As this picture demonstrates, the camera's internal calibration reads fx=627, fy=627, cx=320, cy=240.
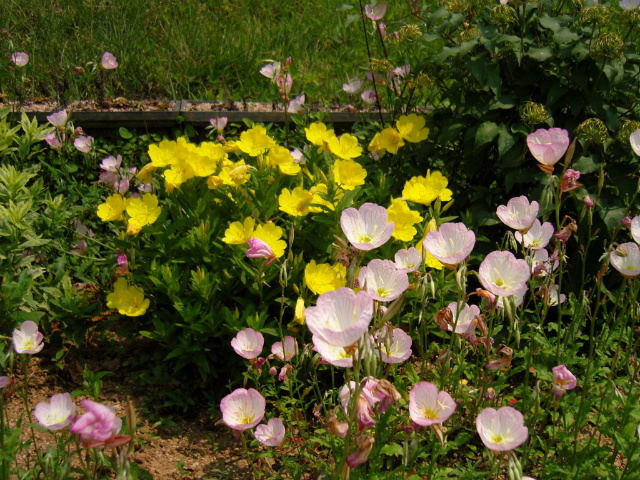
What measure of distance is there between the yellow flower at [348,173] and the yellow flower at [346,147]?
0.21m

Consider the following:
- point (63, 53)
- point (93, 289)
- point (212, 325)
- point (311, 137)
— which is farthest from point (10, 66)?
point (212, 325)

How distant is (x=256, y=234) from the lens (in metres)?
2.25

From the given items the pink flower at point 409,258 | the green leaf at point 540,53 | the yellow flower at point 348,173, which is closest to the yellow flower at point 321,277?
the pink flower at point 409,258

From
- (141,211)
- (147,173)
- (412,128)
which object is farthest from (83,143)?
(412,128)

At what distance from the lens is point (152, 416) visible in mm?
2311

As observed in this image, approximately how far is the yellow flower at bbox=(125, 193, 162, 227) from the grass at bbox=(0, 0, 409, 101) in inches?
68.9

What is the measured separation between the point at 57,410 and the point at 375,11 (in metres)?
2.35

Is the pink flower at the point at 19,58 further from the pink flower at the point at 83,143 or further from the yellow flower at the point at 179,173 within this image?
the yellow flower at the point at 179,173

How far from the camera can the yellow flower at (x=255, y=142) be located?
2.62 metres

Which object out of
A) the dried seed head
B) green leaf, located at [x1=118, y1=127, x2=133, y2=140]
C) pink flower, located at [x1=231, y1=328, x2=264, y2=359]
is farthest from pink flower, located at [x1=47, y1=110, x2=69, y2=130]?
the dried seed head

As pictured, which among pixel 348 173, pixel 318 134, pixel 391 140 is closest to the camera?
pixel 348 173

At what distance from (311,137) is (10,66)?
102 inches

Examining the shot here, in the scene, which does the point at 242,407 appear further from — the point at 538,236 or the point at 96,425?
the point at 538,236

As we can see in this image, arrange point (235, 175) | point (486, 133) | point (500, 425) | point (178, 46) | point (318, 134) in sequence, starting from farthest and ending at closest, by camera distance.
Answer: point (178, 46) → point (318, 134) → point (486, 133) → point (235, 175) → point (500, 425)
